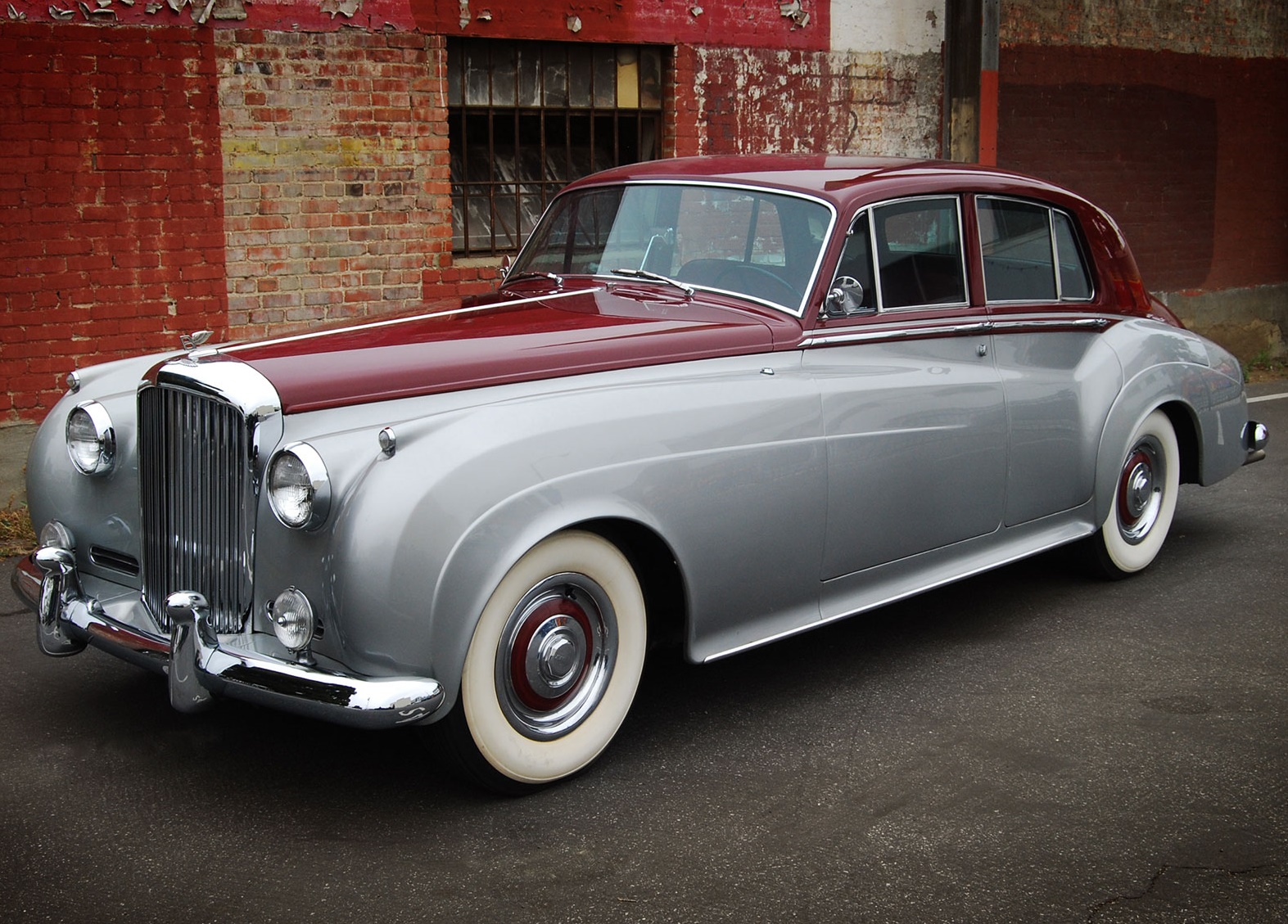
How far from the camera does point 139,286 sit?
7.08m

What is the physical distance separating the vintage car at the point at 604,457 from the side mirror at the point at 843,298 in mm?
11

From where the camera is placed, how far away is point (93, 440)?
3.79 m

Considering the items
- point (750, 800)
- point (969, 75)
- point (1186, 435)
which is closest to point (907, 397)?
point (750, 800)

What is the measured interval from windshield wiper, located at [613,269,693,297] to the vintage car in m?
0.02

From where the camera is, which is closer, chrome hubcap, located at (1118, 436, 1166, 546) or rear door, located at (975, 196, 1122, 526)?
rear door, located at (975, 196, 1122, 526)

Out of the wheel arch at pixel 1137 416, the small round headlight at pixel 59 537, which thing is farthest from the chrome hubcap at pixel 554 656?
the wheel arch at pixel 1137 416

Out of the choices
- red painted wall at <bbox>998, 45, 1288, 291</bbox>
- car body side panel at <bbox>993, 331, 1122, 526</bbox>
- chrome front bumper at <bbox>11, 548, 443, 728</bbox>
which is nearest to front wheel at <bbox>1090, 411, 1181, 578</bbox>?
car body side panel at <bbox>993, 331, 1122, 526</bbox>

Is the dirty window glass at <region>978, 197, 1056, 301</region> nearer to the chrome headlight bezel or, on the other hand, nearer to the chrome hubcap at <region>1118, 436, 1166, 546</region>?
the chrome hubcap at <region>1118, 436, 1166, 546</region>

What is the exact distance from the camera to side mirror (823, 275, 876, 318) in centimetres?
411

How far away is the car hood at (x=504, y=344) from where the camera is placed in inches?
130

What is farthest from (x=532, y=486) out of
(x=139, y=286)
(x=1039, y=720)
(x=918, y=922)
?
(x=139, y=286)

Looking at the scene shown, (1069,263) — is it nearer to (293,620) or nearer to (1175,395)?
(1175,395)

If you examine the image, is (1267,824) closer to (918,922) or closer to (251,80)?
(918,922)

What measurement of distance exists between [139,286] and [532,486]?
4.63 meters
